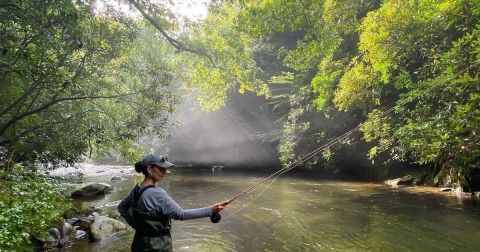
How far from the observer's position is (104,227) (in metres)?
10.1

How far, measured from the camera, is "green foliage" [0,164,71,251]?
552cm

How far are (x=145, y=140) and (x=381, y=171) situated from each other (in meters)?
37.2

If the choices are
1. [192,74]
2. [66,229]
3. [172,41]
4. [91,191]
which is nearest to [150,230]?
[66,229]

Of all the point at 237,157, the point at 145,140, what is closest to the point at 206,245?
the point at 237,157

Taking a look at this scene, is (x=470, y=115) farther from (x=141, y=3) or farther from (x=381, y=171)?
(x=381, y=171)

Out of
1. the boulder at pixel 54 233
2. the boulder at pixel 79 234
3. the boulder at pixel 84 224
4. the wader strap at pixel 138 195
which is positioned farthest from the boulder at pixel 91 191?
the wader strap at pixel 138 195

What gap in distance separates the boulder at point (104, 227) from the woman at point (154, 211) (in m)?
6.74

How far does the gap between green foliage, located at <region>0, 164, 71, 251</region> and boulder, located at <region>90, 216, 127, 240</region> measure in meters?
1.04

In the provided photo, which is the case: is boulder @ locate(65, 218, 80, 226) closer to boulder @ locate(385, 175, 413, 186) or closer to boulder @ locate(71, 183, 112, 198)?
boulder @ locate(71, 183, 112, 198)

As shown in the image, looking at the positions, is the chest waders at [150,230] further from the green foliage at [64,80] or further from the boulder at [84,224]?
the boulder at [84,224]

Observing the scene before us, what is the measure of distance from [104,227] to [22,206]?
158 inches

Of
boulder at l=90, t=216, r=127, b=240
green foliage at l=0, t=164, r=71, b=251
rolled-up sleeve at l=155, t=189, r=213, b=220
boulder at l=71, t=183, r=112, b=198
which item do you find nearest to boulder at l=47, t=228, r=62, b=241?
green foliage at l=0, t=164, r=71, b=251

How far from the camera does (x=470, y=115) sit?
317 inches

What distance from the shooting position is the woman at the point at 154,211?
141 inches
